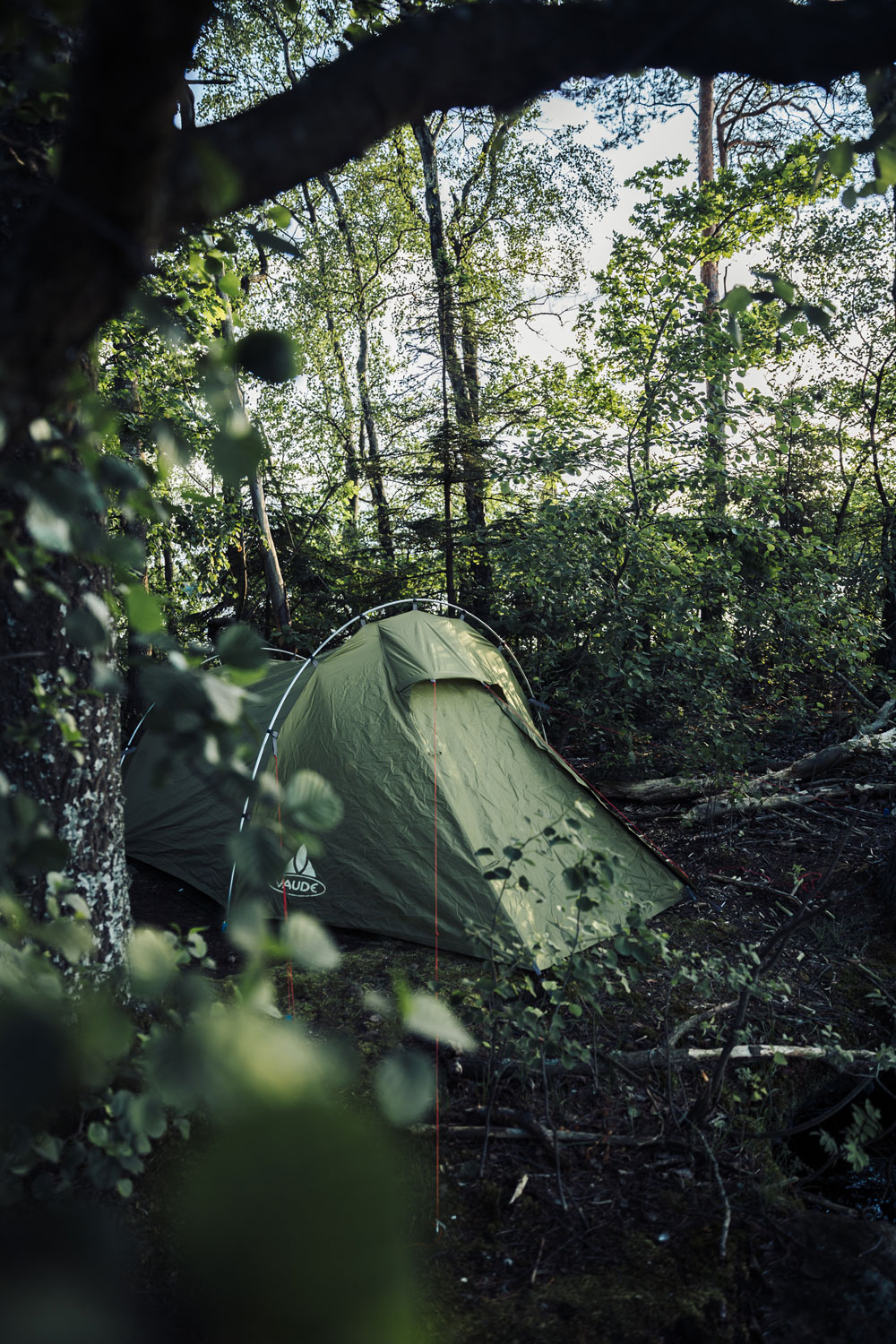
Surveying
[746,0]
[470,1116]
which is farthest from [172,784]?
[746,0]

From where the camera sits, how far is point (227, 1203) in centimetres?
46

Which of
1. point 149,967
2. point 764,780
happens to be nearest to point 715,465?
point 764,780

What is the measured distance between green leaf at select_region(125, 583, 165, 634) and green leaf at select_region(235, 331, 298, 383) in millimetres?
282

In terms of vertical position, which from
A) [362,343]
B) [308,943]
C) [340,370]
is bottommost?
[308,943]

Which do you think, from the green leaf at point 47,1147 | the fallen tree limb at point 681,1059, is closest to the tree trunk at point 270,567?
the fallen tree limb at point 681,1059

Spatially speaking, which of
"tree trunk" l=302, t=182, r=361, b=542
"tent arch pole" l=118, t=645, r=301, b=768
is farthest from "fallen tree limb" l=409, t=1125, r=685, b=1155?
"tree trunk" l=302, t=182, r=361, b=542

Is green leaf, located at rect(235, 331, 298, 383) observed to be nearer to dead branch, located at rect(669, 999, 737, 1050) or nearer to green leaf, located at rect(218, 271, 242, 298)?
green leaf, located at rect(218, 271, 242, 298)

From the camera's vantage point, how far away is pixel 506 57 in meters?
1.11

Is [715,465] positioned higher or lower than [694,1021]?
higher

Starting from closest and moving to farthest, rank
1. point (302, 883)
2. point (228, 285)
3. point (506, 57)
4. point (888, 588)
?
point (506, 57) < point (228, 285) < point (302, 883) < point (888, 588)

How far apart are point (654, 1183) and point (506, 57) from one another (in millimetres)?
2690

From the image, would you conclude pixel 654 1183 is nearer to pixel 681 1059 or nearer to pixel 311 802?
pixel 681 1059

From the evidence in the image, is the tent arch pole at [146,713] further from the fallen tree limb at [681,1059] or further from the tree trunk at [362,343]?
the tree trunk at [362,343]

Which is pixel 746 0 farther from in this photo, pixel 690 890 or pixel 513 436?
pixel 513 436
